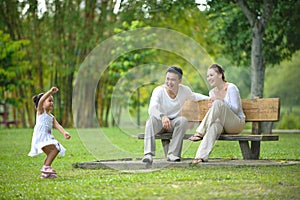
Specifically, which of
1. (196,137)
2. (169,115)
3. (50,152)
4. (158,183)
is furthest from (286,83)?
(158,183)

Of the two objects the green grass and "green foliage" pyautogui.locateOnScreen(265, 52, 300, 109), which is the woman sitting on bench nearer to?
the green grass

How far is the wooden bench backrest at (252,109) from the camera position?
24.4 feet

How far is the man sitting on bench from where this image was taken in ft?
23.4

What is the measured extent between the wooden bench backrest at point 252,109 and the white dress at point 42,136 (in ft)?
6.66

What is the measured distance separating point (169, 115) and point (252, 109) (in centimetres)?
104

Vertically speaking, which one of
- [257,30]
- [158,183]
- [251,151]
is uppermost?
[257,30]

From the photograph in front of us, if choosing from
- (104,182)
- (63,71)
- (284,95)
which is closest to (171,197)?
(104,182)

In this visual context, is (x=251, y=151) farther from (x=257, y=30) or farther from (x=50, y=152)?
(x=257, y=30)

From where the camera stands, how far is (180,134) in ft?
23.4

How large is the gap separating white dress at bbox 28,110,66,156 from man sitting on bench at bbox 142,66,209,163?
1.20m

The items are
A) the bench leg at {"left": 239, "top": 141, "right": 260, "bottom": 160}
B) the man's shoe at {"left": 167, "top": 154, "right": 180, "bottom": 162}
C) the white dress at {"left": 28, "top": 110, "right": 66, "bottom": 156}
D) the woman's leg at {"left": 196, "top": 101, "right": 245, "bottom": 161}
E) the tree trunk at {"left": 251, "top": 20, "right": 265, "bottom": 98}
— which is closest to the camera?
the white dress at {"left": 28, "top": 110, "right": 66, "bottom": 156}

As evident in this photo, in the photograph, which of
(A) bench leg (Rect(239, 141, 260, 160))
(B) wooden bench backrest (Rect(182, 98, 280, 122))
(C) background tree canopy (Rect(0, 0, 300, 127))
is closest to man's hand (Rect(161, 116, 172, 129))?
(B) wooden bench backrest (Rect(182, 98, 280, 122))

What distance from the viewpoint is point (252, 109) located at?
299 inches

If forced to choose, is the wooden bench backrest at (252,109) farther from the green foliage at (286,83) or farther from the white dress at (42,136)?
the green foliage at (286,83)
